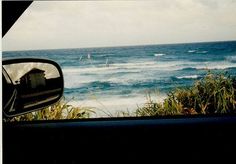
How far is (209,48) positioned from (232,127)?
45.4 metres

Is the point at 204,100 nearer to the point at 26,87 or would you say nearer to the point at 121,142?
the point at 121,142

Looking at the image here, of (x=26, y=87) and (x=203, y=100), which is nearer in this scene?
(x=26, y=87)

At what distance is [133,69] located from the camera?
35594 millimetres

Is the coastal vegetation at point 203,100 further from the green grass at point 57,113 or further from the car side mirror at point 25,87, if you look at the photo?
the car side mirror at point 25,87

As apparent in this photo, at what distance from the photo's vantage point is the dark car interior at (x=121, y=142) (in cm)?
195

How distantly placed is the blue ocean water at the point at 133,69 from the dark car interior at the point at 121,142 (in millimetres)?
19099

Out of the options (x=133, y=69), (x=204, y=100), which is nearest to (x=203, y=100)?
(x=204, y=100)

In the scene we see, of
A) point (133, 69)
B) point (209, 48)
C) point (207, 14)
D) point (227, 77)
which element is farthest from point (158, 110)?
point (209, 48)

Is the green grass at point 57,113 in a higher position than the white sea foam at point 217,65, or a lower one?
higher

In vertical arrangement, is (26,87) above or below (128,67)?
above

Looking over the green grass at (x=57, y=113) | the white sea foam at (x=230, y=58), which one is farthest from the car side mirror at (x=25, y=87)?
the white sea foam at (x=230, y=58)

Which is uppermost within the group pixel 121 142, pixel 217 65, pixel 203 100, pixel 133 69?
pixel 121 142

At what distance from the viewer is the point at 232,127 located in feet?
6.73

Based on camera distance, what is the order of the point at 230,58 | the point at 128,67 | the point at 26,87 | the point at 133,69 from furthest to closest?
the point at 230,58, the point at 128,67, the point at 133,69, the point at 26,87
